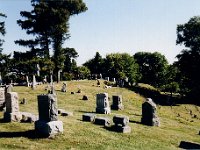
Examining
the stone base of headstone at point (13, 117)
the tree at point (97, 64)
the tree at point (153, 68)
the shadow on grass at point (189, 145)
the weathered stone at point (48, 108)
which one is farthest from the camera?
the tree at point (97, 64)

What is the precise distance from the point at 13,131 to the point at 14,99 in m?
2.83

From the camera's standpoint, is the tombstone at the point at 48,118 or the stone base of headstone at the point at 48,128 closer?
the stone base of headstone at the point at 48,128

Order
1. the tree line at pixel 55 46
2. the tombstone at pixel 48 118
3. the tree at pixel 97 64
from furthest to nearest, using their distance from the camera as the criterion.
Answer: the tree at pixel 97 64
the tree line at pixel 55 46
the tombstone at pixel 48 118

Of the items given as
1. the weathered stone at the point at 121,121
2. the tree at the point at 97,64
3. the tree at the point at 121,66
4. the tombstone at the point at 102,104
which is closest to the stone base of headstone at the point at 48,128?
the weathered stone at the point at 121,121

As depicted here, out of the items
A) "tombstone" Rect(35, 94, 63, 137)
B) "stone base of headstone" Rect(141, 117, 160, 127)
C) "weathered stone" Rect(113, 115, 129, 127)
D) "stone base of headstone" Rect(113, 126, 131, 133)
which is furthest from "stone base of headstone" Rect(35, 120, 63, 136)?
"stone base of headstone" Rect(141, 117, 160, 127)

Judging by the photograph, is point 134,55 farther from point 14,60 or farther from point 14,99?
point 14,99

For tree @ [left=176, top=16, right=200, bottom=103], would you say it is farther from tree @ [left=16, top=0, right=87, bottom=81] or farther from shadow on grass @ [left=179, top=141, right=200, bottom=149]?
shadow on grass @ [left=179, top=141, right=200, bottom=149]

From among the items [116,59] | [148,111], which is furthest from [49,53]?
[116,59]

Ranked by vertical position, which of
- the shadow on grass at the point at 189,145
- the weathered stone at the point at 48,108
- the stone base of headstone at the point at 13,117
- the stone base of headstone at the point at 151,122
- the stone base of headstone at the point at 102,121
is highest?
the weathered stone at the point at 48,108

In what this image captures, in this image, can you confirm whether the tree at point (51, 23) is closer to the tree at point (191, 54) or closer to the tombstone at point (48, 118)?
the tree at point (191, 54)

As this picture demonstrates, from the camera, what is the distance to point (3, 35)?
5191 centimetres

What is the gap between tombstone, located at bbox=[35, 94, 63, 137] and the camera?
17.5m

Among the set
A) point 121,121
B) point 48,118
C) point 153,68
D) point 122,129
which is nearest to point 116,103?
point 121,121

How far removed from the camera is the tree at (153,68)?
102 m
